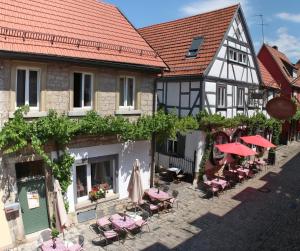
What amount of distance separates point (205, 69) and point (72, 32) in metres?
7.80

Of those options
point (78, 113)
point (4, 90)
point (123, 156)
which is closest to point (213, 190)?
point (123, 156)

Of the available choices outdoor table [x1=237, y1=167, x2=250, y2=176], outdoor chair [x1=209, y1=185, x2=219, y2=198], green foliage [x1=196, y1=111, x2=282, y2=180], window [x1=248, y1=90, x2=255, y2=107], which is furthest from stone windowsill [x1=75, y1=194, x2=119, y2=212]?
window [x1=248, y1=90, x2=255, y2=107]

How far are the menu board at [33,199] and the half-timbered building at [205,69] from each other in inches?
348

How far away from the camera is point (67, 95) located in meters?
12.2

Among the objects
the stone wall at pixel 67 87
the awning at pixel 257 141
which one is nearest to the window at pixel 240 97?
the awning at pixel 257 141

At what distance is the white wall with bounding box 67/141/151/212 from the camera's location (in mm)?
12727

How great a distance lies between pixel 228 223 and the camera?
43.9ft

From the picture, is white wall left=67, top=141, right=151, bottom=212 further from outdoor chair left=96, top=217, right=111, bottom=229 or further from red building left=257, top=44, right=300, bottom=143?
red building left=257, top=44, right=300, bottom=143

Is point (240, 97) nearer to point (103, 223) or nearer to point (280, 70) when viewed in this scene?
point (103, 223)

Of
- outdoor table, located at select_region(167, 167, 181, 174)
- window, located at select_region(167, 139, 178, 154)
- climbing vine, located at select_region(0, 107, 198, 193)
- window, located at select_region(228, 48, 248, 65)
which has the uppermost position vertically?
window, located at select_region(228, 48, 248, 65)

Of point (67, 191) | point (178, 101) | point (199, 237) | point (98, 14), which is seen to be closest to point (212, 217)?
point (199, 237)

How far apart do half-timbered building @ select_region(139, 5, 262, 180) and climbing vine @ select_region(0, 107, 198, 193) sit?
394 centimetres

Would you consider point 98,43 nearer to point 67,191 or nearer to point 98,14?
point 98,14

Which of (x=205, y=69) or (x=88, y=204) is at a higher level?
(x=205, y=69)
